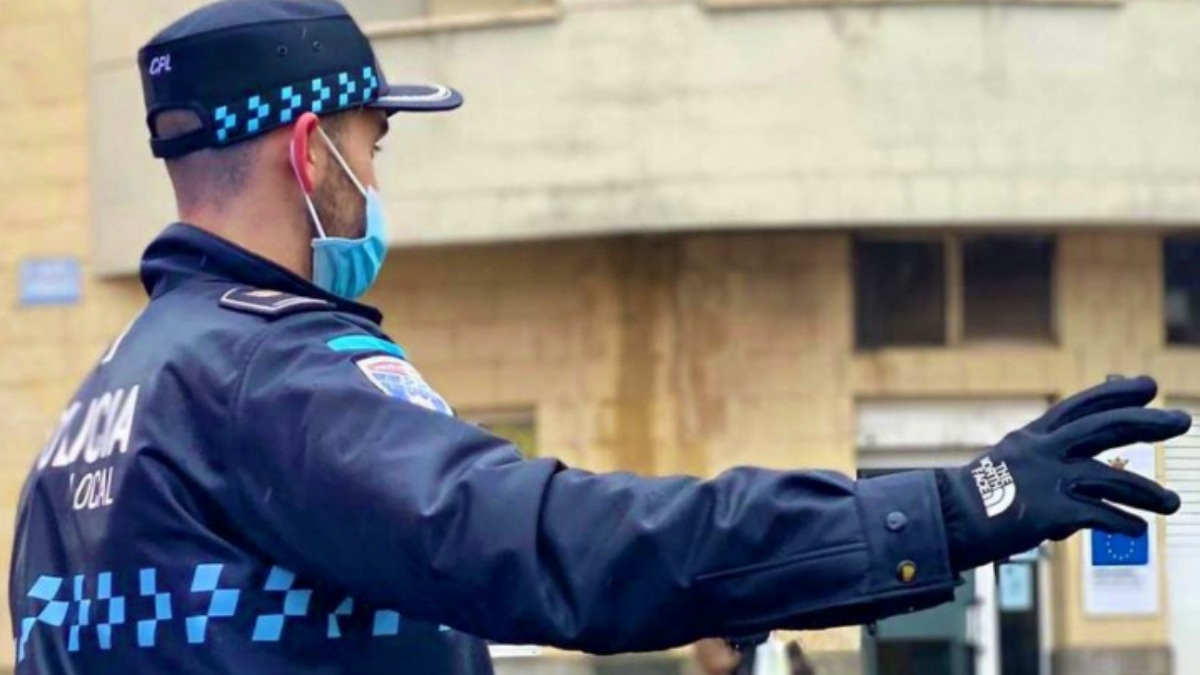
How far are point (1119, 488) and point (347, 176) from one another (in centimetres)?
98

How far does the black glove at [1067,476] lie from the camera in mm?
2281

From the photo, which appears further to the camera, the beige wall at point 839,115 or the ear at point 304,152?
the beige wall at point 839,115

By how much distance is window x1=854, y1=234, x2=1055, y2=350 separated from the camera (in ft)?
52.0

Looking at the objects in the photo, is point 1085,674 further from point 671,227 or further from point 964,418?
point 671,227

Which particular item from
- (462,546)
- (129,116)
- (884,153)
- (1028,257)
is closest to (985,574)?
(462,546)

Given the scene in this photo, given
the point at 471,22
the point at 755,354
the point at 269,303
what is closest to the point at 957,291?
the point at 755,354

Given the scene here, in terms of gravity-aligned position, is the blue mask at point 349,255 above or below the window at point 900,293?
above

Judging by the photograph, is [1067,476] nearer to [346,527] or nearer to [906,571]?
[906,571]

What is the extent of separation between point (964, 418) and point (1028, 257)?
3.48ft

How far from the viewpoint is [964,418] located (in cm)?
1565

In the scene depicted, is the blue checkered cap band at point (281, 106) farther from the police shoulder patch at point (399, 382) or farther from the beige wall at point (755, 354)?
the beige wall at point (755, 354)

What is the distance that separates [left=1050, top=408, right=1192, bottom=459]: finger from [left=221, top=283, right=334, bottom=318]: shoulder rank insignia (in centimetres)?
78

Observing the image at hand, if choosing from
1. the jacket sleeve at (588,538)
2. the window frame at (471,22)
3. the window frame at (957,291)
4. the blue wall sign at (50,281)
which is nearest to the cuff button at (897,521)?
the jacket sleeve at (588,538)

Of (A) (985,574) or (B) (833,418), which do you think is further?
(B) (833,418)
